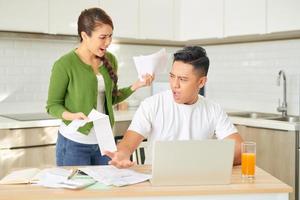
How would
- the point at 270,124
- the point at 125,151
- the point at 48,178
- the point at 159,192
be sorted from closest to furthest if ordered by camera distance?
the point at 159,192 → the point at 48,178 → the point at 125,151 → the point at 270,124

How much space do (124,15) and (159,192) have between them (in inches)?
99.8

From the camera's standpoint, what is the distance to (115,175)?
5.62ft

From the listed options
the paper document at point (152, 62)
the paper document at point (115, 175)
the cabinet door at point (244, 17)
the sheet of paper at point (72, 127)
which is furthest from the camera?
the cabinet door at point (244, 17)

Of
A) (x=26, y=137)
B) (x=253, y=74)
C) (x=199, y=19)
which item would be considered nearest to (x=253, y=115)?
(x=253, y=74)

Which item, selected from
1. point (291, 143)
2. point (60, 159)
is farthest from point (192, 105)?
point (291, 143)

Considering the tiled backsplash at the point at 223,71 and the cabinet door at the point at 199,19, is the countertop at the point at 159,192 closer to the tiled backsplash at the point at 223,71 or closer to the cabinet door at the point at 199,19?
the tiled backsplash at the point at 223,71

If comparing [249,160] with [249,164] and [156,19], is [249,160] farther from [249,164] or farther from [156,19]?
[156,19]

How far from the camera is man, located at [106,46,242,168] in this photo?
2.04 metres

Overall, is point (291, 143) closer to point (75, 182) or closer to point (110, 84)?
point (110, 84)

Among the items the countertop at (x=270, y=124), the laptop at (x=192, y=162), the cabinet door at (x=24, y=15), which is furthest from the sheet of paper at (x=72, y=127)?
the countertop at (x=270, y=124)

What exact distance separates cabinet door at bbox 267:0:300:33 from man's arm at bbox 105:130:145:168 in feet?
5.74

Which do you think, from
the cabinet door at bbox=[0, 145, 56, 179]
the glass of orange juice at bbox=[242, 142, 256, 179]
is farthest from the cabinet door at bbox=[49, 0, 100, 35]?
the glass of orange juice at bbox=[242, 142, 256, 179]

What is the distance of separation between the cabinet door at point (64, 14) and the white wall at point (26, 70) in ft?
1.06

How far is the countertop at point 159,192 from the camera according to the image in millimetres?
1492
